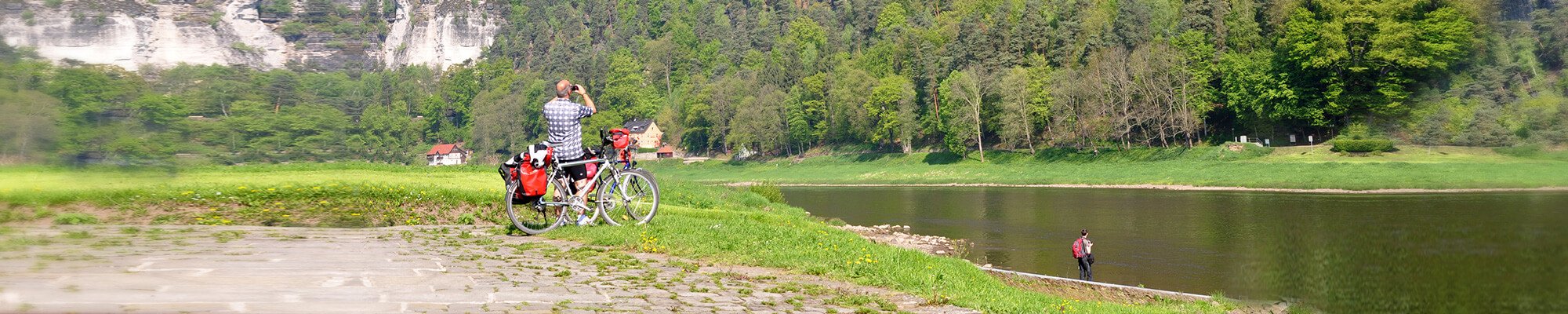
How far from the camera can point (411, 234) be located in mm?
14000

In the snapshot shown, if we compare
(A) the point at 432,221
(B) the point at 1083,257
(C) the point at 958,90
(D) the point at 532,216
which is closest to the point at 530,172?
(D) the point at 532,216

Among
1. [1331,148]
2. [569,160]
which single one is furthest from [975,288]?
[1331,148]

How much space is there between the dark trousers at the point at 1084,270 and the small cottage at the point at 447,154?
606 inches

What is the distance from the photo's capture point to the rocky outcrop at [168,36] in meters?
6.70

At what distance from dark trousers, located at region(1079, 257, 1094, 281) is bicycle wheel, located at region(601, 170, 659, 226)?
12.6m

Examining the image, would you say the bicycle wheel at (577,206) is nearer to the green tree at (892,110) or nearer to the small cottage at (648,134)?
the green tree at (892,110)

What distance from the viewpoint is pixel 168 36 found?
8.73m

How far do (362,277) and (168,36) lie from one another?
9.03 feet

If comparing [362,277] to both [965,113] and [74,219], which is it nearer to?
[74,219]

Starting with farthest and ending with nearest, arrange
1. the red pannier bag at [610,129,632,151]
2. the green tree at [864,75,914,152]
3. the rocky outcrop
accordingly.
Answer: the green tree at [864,75,914,152] → the red pannier bag at [610,129,632,151] → the rocky outcrop

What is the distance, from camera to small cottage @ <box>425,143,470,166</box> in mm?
26169

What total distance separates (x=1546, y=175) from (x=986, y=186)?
63.2 meters

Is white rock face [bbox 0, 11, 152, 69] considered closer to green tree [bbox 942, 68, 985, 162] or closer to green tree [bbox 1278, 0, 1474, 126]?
green tree [bbox 1278, 0, 1474, 126]

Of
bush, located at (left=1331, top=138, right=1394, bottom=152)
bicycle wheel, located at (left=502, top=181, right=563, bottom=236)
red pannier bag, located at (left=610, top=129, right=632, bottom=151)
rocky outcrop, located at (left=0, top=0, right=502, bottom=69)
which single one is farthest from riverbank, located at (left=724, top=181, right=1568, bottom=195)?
rocky outcrop, located at (left=0, top=0, right=502, bottom=69)
